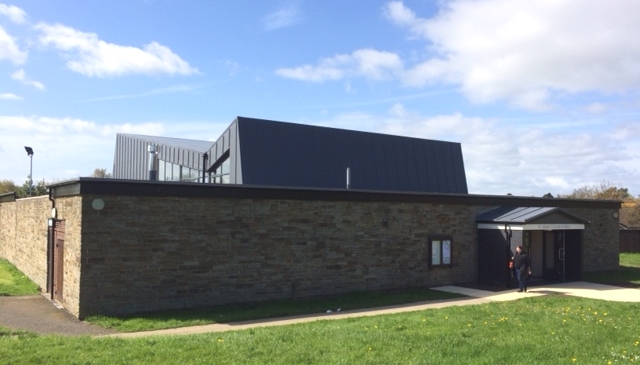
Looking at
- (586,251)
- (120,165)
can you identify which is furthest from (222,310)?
(120,165)

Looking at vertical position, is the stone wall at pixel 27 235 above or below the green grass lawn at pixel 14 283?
above

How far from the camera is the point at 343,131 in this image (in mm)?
24688

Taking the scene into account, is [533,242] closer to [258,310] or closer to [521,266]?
[521,266]

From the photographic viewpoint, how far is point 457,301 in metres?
16.7

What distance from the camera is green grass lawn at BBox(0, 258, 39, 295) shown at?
692 inches

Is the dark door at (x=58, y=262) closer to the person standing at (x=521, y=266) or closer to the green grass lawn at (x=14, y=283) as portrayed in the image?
the green grass lawn at (x=14, y=283)

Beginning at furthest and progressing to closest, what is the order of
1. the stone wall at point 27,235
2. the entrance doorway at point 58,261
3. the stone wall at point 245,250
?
the stone wall at point 27,235 → the entrance doorway at point 58,261 → the stone wall at point 245,250

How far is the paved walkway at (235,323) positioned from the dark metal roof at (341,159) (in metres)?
6.42

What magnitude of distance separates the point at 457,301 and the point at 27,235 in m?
15.4

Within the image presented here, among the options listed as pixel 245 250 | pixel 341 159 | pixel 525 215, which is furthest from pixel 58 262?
pixel 525 215

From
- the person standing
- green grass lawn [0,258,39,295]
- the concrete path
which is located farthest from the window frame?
green grass lawn [0,258,39,295]

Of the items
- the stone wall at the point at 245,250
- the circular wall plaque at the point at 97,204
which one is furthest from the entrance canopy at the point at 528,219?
the circular wall plaque at the point at 97,204

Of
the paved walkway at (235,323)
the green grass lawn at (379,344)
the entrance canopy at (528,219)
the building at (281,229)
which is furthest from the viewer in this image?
the entrance canopy at (528,219)

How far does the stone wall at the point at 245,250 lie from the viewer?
549 inches
